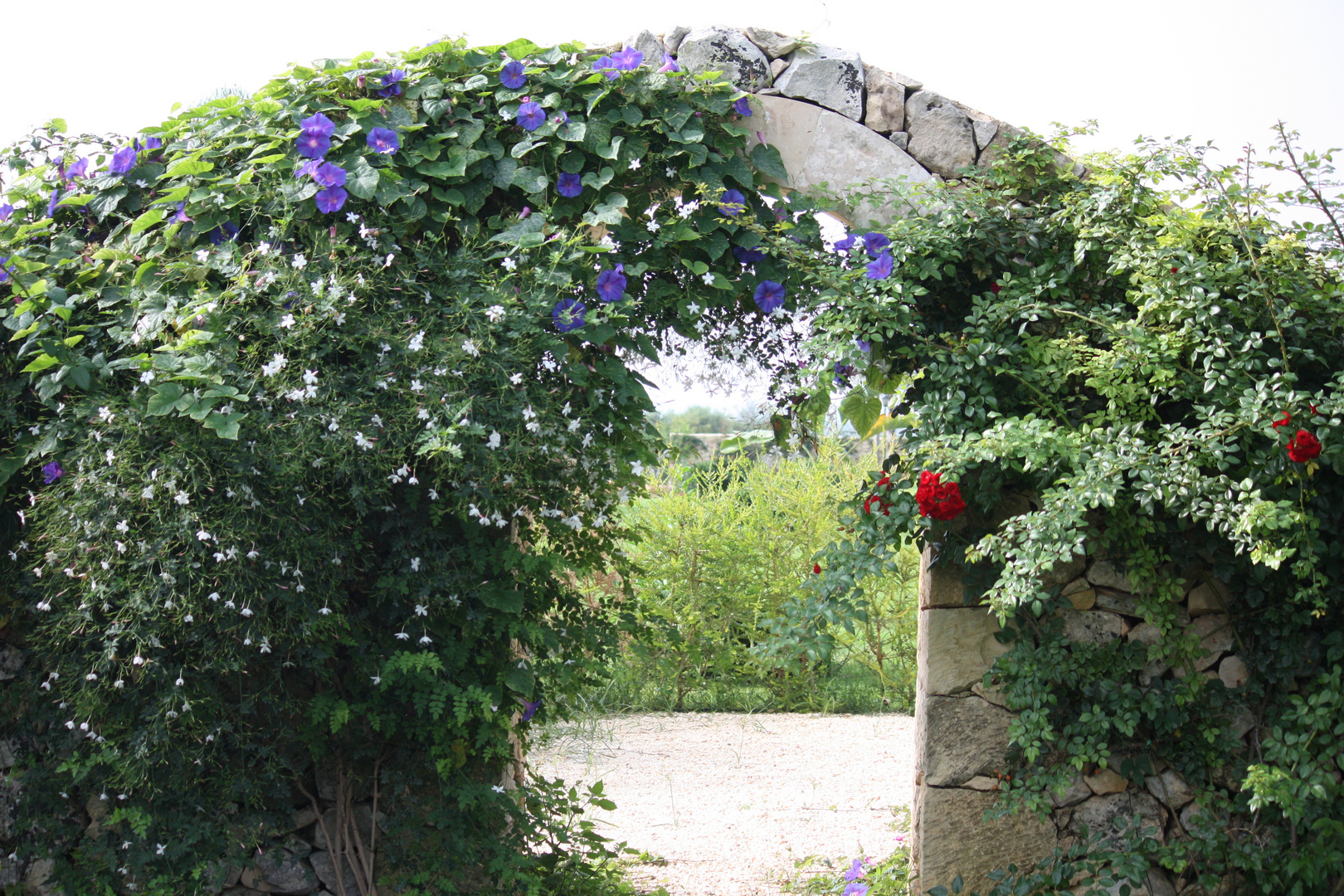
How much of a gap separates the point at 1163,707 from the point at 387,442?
2.17m

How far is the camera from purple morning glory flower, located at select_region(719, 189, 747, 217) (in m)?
2.64

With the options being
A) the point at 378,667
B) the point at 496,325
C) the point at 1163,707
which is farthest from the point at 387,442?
the point at 1163,707

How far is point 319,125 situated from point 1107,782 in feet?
9.33

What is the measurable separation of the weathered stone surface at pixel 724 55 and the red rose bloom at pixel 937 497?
129 cm

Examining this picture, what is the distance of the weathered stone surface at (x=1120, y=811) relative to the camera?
8.63 feet

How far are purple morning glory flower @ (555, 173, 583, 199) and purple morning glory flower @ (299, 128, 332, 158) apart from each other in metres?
0.64

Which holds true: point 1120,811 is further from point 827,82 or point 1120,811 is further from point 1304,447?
point 827,82

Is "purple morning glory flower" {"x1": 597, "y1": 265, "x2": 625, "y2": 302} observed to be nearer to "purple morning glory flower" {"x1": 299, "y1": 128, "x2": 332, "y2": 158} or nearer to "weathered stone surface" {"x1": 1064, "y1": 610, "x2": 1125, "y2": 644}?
"purple morning glory flower" {"x1": 299, "y1": 128, "x2": 332, "y2": 158}

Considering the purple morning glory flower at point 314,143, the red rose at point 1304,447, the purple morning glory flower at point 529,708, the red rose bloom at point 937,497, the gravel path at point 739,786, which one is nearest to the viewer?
the red rose at point 1304,447

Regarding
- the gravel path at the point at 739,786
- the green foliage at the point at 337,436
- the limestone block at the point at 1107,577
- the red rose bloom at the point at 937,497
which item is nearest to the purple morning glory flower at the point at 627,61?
the green foliage at the point at 337,436

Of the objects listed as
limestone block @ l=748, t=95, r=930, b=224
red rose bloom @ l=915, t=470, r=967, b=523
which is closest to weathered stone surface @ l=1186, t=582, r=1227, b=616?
red rose bloom @ l=915, t=470, r=967, b=523

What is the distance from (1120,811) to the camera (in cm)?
263

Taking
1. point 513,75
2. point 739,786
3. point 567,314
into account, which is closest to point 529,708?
point 567,314

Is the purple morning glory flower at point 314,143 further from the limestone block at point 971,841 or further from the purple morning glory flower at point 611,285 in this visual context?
the limestone block at point 971,841
